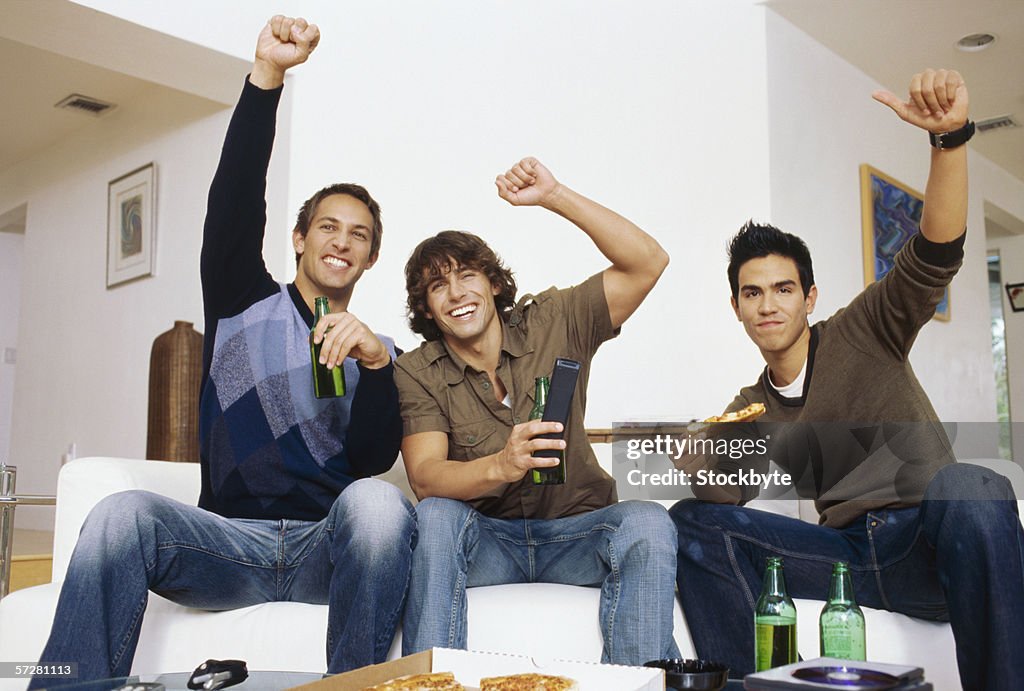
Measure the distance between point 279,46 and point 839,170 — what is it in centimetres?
245

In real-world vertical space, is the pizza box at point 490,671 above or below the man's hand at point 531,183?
below

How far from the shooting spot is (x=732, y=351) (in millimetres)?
3145

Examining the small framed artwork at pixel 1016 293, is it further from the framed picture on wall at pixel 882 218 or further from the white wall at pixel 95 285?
the white wall at pixel 95 285

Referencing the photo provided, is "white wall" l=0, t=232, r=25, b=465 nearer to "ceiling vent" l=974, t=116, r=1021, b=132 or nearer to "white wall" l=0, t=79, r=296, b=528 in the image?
"white wall" l=0, t=79, r=296, b=528

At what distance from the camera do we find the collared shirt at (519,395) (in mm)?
1843

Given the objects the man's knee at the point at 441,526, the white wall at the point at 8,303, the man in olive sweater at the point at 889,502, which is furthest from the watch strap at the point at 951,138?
the white wall at the point at 8,303

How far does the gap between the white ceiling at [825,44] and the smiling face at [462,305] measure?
167cm

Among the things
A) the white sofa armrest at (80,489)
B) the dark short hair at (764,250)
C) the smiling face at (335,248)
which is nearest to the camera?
the white sofa armrest at (80,489)

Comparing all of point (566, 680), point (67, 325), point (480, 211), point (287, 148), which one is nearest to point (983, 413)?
point (480, 211)

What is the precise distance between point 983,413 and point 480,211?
2.72 metres

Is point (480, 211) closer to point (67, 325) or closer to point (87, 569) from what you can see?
point (87, 569)

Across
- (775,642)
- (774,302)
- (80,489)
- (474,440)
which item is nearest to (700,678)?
(775,642)

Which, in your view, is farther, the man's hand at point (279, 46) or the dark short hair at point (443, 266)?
the dark short hair at point (443, 266)

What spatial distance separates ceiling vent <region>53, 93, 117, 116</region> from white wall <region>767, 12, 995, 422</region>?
10.5 ft
